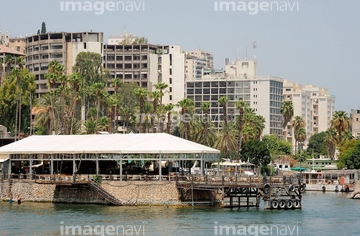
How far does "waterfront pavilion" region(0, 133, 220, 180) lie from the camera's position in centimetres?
8519

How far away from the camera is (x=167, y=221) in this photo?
236 feet

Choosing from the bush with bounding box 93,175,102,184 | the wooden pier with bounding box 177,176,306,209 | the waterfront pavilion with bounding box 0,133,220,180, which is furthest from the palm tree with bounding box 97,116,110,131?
the wooden pier with bounding box 177,176,306,209

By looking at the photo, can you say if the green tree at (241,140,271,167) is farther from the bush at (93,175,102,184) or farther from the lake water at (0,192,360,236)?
the bush at (93,175,102,184)

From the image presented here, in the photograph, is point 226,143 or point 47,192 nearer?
point 47,192

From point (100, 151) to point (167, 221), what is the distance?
18049mm

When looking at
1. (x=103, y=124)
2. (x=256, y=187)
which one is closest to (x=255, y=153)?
(x=103, y=124)

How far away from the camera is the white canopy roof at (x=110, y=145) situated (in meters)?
85.2

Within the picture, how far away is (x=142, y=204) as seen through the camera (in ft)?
276

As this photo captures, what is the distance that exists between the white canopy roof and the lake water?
5731 millimetres

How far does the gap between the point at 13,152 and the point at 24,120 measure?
214 feet

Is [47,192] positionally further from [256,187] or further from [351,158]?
[351,158]

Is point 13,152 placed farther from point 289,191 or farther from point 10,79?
point 10,79

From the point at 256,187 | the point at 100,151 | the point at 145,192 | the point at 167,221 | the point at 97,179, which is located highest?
the point at 100,151

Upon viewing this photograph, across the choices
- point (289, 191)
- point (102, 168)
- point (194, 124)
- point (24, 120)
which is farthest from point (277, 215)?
point (24, 120)
